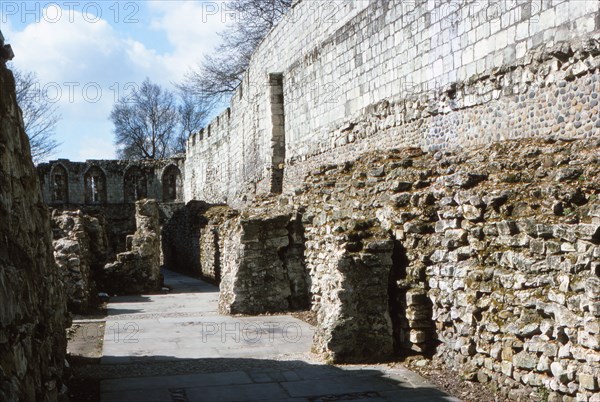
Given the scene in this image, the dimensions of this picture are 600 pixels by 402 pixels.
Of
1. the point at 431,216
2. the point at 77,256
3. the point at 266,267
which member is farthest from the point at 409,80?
the point at 77,256

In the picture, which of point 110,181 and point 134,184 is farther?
point 134,184

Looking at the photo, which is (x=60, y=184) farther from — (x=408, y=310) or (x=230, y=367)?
(x=408, y=310)

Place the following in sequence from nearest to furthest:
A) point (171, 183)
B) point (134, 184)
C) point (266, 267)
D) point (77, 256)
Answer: point (266, 267), point (77, 256), point (134, 184), point (171, 183)

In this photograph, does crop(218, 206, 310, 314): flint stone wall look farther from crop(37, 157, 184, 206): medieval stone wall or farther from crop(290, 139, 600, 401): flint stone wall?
crop(37, 157, 184, 206): medieval stone wall

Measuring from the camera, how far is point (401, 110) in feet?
41.5

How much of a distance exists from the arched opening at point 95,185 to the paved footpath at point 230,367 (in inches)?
1038

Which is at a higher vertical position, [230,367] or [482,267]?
[482,267]

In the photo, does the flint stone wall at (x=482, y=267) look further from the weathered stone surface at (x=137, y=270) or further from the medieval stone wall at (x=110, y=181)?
the medieval stone wall at (x=110, y=181)

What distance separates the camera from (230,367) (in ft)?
24.3

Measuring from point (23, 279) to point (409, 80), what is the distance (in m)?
9.16

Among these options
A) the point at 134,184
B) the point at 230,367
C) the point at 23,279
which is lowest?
the point at 230,367

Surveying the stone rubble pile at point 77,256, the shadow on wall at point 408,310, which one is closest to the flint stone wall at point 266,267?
the stone rubble pile at point 77,256

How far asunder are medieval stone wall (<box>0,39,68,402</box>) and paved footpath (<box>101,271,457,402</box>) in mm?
1072

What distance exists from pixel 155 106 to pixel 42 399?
170ft
